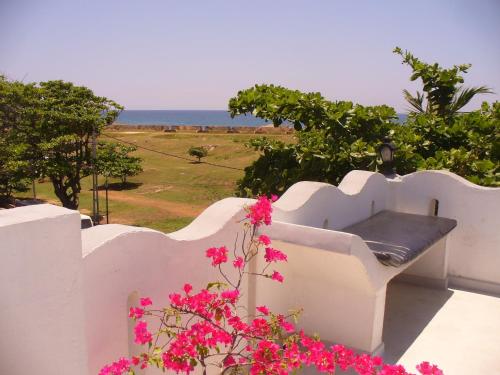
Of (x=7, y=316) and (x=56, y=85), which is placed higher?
(x=56, y=85)

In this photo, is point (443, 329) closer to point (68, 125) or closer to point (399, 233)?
point (399, 233)

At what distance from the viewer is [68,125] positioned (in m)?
20.2

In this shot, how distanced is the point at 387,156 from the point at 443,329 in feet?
10.9

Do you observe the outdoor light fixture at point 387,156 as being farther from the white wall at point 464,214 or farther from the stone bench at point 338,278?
the stone bench at point 338,278

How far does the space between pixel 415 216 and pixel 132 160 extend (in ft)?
78.2

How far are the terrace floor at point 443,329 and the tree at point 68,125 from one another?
52.9 feet

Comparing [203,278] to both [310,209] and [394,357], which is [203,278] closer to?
[310,209]

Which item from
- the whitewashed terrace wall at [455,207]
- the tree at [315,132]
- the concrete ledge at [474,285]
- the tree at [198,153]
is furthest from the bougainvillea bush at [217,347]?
the tree at [198,153]

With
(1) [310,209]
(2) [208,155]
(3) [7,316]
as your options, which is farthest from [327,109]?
(2) [208,155]

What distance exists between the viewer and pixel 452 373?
18.3 feet

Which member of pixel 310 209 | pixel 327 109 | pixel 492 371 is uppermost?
pixel 327 109

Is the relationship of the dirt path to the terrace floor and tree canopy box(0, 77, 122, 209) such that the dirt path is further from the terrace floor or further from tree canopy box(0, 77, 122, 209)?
the terrace floor

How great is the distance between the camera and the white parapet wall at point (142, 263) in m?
2.44

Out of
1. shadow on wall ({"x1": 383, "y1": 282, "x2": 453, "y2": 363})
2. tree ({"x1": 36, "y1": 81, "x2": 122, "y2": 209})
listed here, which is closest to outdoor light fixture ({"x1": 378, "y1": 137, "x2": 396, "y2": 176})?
shadow on wall ({"x1": 383, "y1": 282, "x2": 453, "y2": 363})
